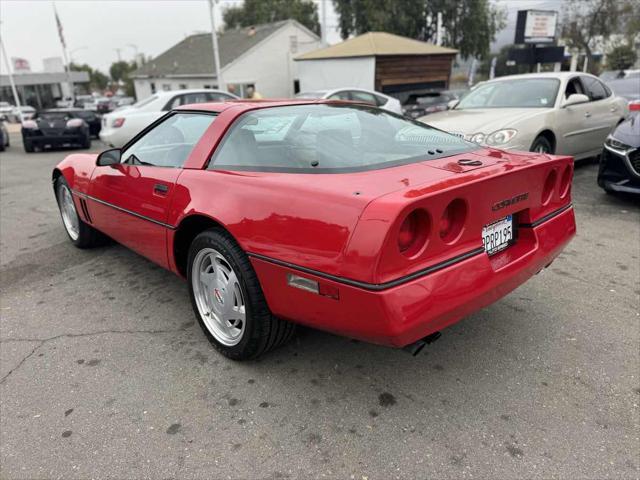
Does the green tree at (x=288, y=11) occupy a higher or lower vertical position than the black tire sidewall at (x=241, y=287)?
higher

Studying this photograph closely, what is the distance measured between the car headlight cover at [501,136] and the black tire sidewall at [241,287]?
4023 millimetres

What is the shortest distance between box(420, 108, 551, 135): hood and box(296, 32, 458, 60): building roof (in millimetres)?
15111

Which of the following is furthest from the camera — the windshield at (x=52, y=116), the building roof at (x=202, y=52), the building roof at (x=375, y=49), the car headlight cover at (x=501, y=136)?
the building roof at (x=202, y=52)

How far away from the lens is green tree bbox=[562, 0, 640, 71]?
103ft

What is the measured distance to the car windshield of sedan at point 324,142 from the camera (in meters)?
2.49

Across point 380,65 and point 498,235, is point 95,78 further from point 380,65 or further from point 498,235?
point 498,235

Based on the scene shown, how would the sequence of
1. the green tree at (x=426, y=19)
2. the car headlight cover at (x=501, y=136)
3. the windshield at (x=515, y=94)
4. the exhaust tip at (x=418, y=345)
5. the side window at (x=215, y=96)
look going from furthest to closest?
the green tree at (x=426, y=19) < the side window at (x=215, y=96) < the windshield at (x=515, y=94) < the car headlight cover at (x=501, y=136) < the exhaust tip at (x=418, y=345)

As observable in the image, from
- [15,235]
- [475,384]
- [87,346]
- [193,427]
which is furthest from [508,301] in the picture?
[15,235]

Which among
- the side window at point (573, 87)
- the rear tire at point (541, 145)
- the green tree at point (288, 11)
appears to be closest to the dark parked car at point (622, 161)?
the rear tire at point (541, 145)

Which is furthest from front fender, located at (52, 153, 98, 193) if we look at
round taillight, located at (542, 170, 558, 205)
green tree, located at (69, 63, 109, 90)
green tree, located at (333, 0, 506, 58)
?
green tree, located at (69, 63, 109, 90)

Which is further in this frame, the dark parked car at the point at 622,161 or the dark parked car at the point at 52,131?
the dark parked car at the point at 52,131

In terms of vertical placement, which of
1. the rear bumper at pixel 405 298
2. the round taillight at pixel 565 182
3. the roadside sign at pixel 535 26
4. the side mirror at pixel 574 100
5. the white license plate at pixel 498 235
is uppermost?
the roadside sign at pixel 535 26

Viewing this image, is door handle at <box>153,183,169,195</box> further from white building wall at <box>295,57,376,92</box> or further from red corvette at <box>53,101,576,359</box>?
white building wall at <box>295,57,376,92</box>

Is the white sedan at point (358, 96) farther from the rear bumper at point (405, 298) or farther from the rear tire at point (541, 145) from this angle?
the rear bumper at point (405, 298)
